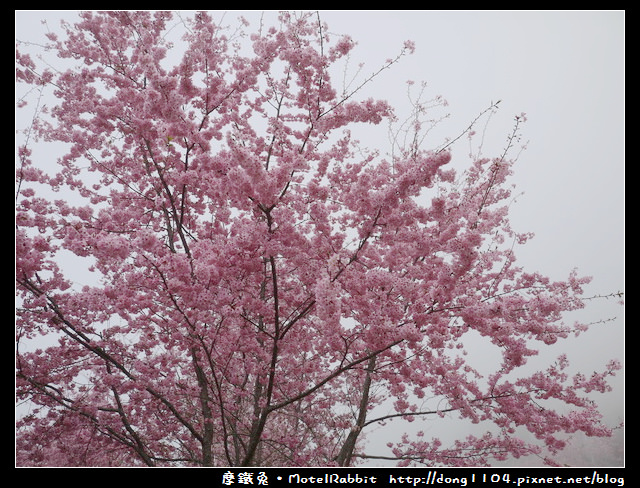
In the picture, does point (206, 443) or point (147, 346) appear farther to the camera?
point (147, 346)

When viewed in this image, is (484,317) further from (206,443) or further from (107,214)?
(107,214)

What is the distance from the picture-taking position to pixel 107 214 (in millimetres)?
5965

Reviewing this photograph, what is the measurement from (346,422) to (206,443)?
2.51 m

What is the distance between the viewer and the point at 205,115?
525 cm

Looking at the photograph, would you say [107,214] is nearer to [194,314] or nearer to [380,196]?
[194,314]

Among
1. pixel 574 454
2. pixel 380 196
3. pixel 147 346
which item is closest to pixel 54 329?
pixel 147 346

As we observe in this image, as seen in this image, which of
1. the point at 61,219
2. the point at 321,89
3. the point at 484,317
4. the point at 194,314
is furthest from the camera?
the point at 61,219

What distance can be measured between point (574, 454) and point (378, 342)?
27.7m

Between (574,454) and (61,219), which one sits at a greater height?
(61,219)
